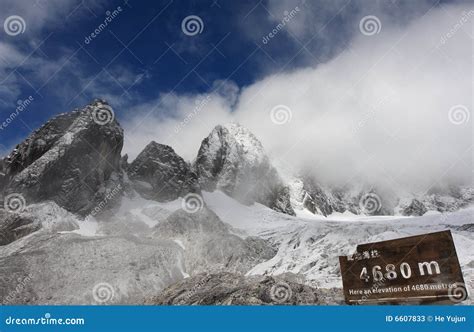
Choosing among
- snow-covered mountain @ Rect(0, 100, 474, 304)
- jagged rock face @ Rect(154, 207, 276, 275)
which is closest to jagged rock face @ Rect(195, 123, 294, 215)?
snow-covered mountain @ Rect(0, 100, 474, 304)

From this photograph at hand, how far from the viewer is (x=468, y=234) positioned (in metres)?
72.9

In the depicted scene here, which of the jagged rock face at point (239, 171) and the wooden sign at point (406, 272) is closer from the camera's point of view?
the wooden sign at point (406, 272)

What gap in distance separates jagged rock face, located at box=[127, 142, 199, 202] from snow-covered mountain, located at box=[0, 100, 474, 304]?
1.05 feet

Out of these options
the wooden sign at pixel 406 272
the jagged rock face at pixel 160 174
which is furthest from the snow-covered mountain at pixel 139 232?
the wooden sign at pixel 406 272

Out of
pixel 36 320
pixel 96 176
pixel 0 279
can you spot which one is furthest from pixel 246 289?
pixel 96 176

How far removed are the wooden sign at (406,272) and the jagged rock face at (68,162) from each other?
80.0 m

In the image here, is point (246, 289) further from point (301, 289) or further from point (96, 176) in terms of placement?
point (96, 176)

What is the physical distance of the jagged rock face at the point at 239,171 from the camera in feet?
470

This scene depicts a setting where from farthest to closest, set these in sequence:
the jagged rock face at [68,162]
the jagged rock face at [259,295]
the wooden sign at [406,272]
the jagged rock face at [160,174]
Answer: the jagged rock face at [160,174] < the jagged rock face at [68,162] < the jagged rock face at [259,295] < the wooden sign at [406,272]

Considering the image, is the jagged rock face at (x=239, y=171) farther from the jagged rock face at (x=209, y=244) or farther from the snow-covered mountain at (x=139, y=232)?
the jagged rock face at (x=209, y=244)

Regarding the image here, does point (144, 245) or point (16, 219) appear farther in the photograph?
point (16, 219)

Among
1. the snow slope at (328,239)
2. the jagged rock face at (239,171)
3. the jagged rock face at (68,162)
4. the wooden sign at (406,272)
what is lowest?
the wooden sign at (406,272)

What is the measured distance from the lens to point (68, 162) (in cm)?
9500

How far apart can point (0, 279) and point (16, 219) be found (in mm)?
27394
